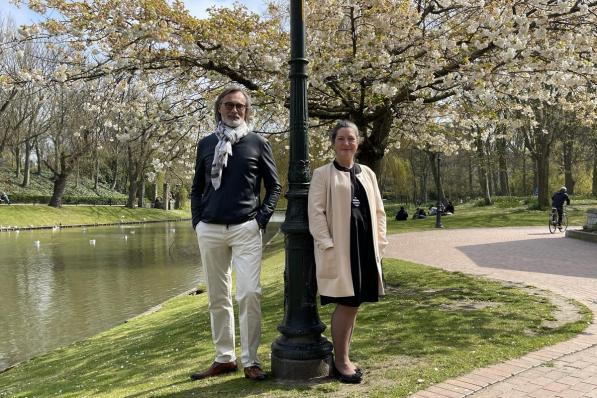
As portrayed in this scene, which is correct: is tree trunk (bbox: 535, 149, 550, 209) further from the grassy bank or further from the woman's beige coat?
the grassy bank

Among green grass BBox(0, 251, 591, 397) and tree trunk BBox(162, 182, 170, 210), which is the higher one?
tree trunk BBox(162, 182, 170, 210)

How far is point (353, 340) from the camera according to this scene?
5.42 m

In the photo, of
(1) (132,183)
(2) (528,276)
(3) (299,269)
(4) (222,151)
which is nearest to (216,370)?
(3) (299,269)

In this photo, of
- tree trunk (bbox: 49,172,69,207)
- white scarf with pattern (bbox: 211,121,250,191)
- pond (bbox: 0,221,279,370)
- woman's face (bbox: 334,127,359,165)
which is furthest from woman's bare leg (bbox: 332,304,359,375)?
tree trunk (bbox: 49,172,69,207)

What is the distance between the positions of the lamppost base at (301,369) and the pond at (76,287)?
562 centimetres

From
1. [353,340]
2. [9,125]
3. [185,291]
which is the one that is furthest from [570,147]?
[9,125]

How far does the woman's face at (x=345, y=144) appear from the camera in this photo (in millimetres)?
4137

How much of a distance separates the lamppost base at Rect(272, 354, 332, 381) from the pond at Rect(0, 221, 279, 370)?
562 centimetres

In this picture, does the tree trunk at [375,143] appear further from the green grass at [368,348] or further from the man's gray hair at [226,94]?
the man's gray hair at [226,94]

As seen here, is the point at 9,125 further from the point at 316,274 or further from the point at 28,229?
the point at 316,274

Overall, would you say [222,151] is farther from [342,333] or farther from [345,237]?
[342,333]

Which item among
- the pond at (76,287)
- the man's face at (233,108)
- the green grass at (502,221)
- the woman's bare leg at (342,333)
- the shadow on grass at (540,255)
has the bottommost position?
the pond at (76,287)

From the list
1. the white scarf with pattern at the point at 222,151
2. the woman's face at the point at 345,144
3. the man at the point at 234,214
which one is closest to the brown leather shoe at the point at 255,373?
the man at the point at 234,214

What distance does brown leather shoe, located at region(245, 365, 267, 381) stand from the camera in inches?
165
